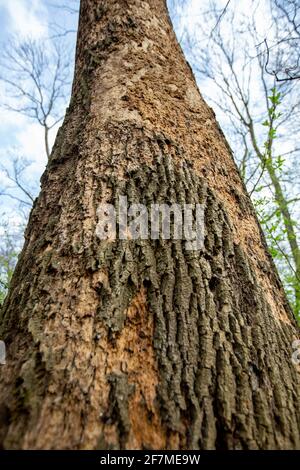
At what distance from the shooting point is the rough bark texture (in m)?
0.82

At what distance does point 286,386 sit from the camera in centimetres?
99

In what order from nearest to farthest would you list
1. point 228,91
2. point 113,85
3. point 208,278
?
point 208,278 < point 113,85 < point 228,91

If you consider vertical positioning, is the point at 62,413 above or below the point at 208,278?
below

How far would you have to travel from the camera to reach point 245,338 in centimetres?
105

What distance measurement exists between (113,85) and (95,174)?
73 cm

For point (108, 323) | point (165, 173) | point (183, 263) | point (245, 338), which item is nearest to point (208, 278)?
point (183, 263)

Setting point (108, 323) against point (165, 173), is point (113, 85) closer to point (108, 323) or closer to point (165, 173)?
point (165, 173)

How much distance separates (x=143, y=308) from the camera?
3.49 feet

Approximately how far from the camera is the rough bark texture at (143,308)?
2.69 feet
